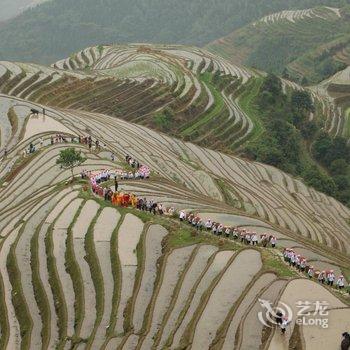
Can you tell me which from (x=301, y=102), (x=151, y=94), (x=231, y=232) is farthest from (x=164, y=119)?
(x=231, y=232)

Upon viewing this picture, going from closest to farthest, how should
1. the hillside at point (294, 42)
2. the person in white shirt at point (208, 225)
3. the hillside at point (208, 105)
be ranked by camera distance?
1. the person in white shirt at point (208, 225)
2. the hillside at point (208, 105)
3. the hillside at point (294, 42)

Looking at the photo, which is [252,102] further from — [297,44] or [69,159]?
[297,44]

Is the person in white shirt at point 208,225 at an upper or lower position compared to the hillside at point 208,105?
lower

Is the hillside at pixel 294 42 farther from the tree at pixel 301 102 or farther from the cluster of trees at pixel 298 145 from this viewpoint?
the cluster of trees at pixel 298 145

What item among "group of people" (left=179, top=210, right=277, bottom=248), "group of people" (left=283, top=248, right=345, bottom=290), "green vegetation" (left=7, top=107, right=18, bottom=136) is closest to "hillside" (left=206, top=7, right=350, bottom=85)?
"green vegetation" (left=7, top=107, right=18, bottom=136)

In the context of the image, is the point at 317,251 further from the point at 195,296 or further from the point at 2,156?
the point at 2,156

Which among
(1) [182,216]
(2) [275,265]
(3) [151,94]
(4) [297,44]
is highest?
(4) [297,44]

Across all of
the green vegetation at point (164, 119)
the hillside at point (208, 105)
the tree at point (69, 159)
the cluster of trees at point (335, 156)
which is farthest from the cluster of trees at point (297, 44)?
the tree at point (69, 159)
